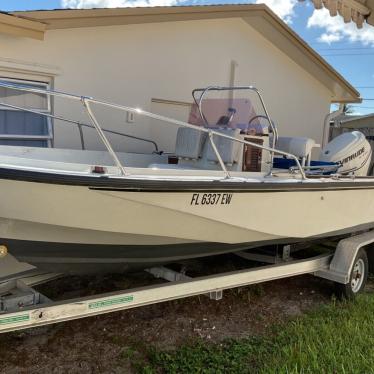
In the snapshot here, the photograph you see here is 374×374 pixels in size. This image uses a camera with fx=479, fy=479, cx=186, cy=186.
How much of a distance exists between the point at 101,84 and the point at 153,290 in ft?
12.9

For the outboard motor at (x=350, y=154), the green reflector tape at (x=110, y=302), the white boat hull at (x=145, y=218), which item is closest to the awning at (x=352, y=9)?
the outboard motor at (x=350, y=154)

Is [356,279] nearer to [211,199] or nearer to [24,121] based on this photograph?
[211,199]

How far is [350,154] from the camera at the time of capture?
5.71 meters

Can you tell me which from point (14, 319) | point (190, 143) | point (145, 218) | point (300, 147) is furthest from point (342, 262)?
point (14, 319)

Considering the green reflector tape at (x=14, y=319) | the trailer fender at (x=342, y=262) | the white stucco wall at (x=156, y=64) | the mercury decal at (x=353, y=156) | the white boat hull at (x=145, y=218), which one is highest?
the white stucco wall at (x=156, y=64)

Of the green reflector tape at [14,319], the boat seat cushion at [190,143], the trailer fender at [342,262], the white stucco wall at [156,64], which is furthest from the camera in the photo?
the white stucco wall at [156,64]

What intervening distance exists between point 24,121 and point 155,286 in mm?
3230

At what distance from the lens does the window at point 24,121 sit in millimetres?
5836

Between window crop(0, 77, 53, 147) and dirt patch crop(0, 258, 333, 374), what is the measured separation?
2014 mm

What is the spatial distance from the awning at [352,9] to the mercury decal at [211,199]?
4.01 meters

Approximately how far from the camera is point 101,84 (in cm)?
684

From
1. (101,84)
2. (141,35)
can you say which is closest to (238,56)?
(141,35)

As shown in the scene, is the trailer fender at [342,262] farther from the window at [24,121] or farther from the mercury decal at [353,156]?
the window at [24,121]

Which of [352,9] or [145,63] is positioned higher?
[352,9]
